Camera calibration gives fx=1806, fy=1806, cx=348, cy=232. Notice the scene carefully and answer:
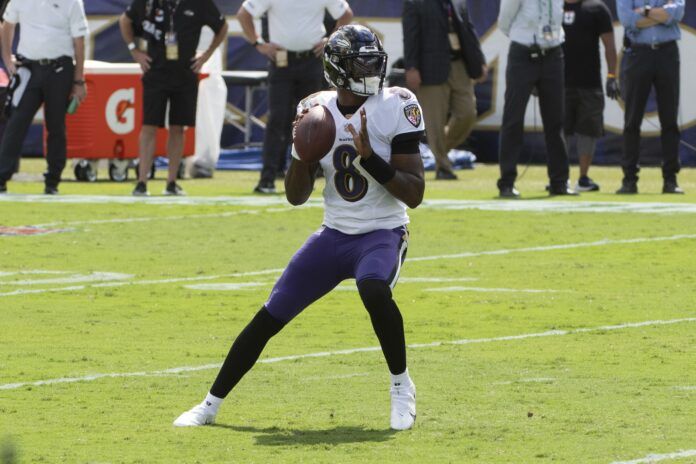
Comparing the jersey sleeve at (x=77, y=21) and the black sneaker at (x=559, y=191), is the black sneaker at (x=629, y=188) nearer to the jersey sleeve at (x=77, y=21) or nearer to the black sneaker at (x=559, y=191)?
the black sneaker at (x=559, y=191)

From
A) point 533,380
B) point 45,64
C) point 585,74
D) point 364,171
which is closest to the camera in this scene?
point 364,171

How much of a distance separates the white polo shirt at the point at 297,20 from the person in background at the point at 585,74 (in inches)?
104

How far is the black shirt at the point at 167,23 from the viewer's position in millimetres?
18031

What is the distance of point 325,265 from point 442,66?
13625 millimetres

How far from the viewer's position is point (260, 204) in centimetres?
1741

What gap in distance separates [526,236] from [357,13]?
10.1 meters

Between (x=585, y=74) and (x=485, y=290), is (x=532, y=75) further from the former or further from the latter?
(x=485, y=290)

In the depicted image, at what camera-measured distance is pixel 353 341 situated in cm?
914

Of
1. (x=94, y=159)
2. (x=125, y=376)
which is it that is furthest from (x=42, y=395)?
(x=94, y=159)

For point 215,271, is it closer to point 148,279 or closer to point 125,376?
point 148,279

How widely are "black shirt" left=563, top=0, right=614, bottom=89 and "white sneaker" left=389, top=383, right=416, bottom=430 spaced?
12.6 metres

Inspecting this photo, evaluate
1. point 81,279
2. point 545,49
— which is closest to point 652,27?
point 545,49

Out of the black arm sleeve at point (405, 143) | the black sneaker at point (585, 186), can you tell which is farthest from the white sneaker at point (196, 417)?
the black sneaker at point (585, 186)

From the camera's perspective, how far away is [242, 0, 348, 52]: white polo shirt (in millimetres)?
18078
